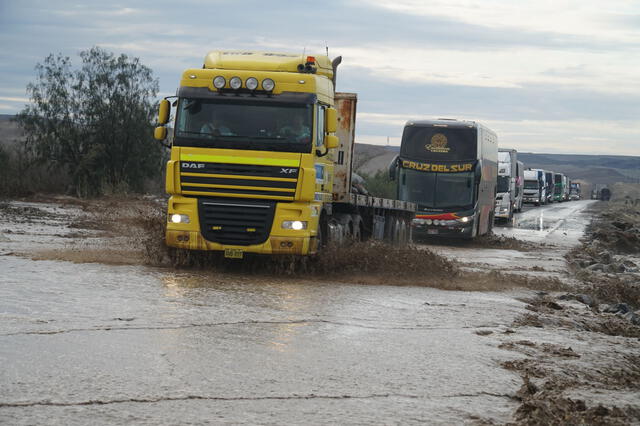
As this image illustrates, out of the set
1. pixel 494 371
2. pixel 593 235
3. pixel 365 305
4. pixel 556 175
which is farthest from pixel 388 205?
pixel 556 175

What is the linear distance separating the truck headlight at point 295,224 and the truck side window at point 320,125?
1.25 metres

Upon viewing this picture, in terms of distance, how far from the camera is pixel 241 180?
1450 cm

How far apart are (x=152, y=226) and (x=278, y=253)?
2.73m

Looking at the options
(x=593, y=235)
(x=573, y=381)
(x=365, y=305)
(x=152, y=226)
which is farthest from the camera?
(x=593, y=235)

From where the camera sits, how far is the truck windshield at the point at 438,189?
28.9m

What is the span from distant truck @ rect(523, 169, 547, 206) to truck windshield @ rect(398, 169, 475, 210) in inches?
1966

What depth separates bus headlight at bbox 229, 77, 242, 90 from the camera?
14.7m

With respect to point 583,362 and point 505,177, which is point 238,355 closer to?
point 583,362

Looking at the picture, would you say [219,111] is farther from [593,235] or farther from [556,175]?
[556,175]

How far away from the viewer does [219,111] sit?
48.1 ft

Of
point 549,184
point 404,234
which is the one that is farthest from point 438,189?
point 549,184

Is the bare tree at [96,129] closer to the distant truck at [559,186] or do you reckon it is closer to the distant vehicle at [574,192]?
the distant truck at [559,186]

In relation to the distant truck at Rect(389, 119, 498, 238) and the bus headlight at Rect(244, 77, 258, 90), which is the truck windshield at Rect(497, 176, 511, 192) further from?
the bus headlight at Rect(244, 77, 258, 90)

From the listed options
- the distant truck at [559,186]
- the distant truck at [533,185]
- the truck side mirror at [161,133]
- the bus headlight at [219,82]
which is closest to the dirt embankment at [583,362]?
the bus headlight at [219,82]
